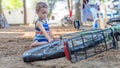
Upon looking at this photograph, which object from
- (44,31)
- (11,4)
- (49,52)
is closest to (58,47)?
(49,52)

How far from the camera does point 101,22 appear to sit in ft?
41.9

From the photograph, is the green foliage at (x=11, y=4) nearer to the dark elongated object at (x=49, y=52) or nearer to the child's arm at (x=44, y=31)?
the child's arm at (x=44, y=31)

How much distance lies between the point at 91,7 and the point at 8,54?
8.60 metres

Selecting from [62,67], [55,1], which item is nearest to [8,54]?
[62,67]

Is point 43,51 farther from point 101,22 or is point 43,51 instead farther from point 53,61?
point 101,22

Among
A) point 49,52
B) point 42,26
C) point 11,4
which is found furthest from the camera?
point 11,4

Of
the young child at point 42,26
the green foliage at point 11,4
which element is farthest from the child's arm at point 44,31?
the green foliage at point 11,4

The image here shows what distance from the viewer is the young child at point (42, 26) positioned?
5.20 meters

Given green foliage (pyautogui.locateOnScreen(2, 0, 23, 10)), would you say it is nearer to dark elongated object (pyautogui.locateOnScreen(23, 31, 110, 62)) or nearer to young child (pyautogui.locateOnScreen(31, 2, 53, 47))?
young child (pyautogui.locateOnScreen(31, 2, 53, 47))

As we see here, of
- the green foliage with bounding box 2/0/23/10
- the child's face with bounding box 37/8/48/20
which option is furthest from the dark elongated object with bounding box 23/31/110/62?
the green foliage with bounding box 2/0/23/10

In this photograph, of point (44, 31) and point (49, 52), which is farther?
point (44, 31)

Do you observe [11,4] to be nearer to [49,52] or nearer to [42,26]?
[42,26]

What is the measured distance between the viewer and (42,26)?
5.33m

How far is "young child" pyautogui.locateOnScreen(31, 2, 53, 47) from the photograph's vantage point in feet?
17.1
